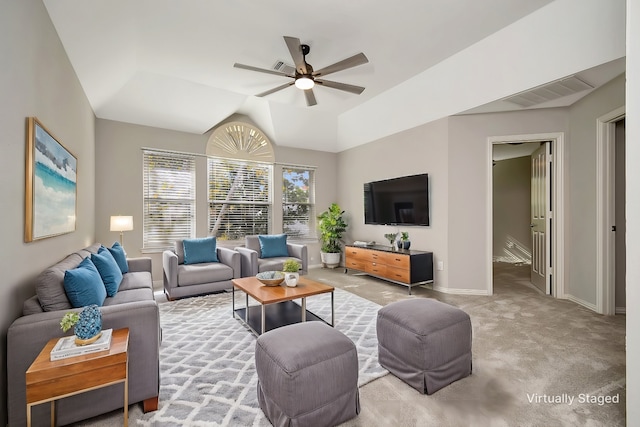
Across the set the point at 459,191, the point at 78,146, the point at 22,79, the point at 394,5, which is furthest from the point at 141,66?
the point at 459,191

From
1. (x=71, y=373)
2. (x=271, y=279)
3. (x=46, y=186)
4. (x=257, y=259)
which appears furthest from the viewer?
(x=257, y=259)

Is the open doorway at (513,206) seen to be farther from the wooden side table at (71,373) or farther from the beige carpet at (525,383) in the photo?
the wooden side table at (71,373)

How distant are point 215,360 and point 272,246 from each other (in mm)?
2889

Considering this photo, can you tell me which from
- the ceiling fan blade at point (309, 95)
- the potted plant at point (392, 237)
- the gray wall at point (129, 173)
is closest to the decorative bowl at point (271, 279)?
the ceiling fan blade at point (309, 95)

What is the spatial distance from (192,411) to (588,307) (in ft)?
14.8

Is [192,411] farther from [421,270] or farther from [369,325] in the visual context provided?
[421,270]

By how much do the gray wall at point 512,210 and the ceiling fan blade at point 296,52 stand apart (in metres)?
6.70

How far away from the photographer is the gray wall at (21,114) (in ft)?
5.26

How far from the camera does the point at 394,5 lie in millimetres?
2830

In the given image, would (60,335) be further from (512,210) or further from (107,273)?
(512,210)

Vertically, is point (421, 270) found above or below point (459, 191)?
below

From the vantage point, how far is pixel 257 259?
4.60 metres

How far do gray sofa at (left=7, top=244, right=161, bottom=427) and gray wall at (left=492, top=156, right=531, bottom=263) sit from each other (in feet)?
26.6

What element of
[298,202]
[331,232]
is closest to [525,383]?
[331,232]
